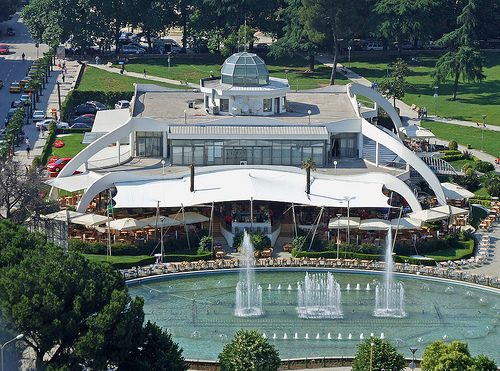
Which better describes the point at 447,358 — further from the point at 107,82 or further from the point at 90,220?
the point at 107,82

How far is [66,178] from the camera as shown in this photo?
86438 mm

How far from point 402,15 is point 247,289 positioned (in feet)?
230

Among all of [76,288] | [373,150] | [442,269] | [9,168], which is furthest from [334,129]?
[76,288]

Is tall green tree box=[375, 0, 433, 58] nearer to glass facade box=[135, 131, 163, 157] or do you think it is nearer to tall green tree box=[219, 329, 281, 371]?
glass facade box=[135, 131, 163, 157]

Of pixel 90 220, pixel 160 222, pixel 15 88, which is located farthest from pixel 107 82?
pixel 160 222

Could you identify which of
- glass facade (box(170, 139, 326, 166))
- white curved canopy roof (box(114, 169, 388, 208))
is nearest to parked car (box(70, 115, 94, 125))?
glass facade (box(170, 139, 326, 166))

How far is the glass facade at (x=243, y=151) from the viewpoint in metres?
89.1

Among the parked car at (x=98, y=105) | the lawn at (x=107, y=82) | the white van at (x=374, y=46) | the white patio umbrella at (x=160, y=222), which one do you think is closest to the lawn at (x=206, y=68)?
the lawn at (x=107, y=82)

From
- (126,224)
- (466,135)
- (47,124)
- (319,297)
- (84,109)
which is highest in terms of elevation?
(84,109)

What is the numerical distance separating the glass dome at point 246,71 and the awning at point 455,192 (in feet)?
58.5

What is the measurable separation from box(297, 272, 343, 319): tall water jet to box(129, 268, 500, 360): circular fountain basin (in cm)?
50

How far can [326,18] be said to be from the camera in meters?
128

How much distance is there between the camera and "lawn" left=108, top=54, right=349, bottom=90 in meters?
133

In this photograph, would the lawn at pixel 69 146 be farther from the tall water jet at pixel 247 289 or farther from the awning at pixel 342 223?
the awning at pixel 342 223
